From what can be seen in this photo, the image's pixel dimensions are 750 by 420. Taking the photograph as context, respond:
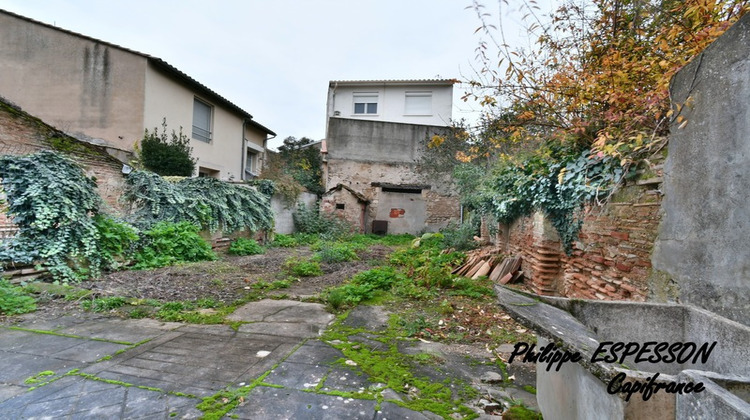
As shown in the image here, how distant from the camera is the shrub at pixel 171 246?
665 cm

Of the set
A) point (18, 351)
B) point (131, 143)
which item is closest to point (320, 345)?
point (18, 351)

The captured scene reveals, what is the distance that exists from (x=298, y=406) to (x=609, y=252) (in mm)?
3457

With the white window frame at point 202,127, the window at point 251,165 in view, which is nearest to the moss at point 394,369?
the white window frame at point 202,127

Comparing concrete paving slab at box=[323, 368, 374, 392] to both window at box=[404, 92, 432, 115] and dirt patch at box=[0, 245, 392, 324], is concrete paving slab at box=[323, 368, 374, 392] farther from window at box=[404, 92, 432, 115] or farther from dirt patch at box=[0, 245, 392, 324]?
window at box=[404, 92, 432, 115]

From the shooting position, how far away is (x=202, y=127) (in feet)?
45.2

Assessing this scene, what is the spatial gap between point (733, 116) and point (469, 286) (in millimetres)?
4094

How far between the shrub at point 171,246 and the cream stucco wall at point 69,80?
586 cm

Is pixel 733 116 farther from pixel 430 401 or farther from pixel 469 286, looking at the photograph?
pixel 469 286

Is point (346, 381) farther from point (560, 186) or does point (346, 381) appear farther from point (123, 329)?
point (560, 186)

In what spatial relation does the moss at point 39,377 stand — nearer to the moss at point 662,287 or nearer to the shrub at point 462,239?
the moss at point 662,287

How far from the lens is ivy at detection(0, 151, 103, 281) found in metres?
5.09

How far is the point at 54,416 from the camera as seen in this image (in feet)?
6.73

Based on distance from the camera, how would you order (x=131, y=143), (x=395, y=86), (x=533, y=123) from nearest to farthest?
(x=533, y=123) → (x=131, y=143) → (x=395, y=86)

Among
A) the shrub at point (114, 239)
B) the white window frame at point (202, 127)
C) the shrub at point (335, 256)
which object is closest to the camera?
the shrub at point (114, 239)
